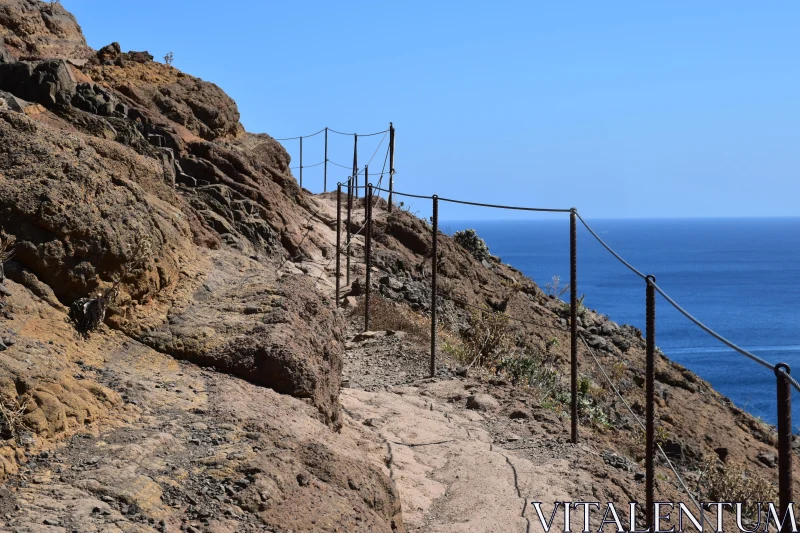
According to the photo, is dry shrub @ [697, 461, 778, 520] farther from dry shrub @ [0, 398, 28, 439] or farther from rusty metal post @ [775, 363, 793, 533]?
dry shrub @ [0, 398, 28, 439]

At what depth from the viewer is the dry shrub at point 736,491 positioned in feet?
35.3

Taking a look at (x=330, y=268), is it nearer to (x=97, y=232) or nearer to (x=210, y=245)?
(x=210, y=245)

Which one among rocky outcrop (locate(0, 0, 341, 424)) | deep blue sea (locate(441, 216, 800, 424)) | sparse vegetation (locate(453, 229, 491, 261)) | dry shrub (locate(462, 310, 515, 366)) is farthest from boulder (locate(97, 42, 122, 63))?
deep blue sea (locate(441, 216, 800, 424))

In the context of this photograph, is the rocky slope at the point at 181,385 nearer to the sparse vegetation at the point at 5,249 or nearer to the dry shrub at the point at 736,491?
the sparse vegetation at the point at 5,249

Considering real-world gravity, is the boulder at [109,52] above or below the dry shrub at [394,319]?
Answer: above

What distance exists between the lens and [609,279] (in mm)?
91062

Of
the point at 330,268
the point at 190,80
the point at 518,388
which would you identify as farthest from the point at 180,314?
the point at 190,80

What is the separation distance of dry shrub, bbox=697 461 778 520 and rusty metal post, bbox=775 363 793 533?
678 cm

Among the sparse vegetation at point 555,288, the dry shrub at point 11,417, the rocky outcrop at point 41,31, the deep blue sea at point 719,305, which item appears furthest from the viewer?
the deep blue sea at point 719,305

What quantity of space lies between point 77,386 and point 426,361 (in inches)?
332

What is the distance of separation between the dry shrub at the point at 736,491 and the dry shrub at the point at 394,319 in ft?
17.2

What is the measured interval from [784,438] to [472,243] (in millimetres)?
25807

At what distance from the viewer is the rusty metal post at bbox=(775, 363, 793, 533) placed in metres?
3.80

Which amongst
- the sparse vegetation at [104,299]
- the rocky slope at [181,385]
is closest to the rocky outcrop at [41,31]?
the rocky slope at [181,385]
